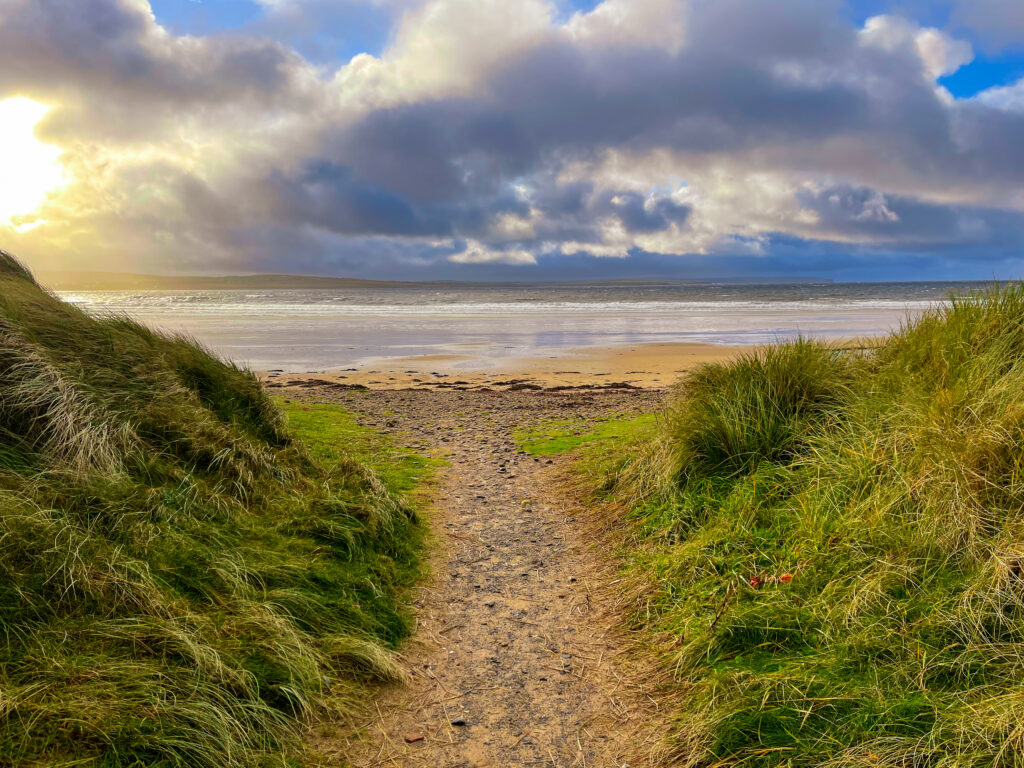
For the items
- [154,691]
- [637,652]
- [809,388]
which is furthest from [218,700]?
[809,388]

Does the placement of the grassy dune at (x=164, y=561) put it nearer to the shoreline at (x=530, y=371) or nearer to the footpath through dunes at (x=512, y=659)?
the footpath through dunes at (x=512, y=659)

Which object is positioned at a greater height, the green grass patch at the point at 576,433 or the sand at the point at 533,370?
the sand at the point at 533,370

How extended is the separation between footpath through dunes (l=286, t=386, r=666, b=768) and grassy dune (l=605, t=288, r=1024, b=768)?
16.6 inches

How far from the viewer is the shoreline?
20.1 m

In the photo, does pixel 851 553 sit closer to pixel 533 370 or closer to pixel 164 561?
pixel 164 561

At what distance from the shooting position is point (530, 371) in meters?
22.9

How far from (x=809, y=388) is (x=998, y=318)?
1.74 m

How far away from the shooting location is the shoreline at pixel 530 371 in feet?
65.9

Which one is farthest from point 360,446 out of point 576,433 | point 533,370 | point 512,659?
point 533,370

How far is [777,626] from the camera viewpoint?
4.20 metres

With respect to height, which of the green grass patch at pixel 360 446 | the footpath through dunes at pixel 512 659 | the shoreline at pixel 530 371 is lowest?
the footpath through dunes at pixel 512 659

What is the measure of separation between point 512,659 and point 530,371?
1835cm

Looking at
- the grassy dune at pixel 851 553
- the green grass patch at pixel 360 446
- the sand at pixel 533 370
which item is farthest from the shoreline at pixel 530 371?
the grassy dune at pixel 851 553

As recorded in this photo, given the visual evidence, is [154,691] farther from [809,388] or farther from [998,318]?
[998,318]
